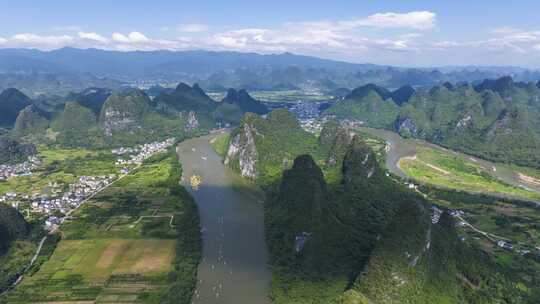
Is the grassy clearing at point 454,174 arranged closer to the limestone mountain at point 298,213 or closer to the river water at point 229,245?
the limestone mountain at point 298,213

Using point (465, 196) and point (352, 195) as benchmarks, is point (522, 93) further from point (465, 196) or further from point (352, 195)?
point (352, 195)

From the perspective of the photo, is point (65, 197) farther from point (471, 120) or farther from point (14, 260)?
point (471, 120)

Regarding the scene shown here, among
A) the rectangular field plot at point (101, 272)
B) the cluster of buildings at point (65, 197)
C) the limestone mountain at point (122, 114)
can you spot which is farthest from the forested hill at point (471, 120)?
the cluster of buildings at point (65, 197)

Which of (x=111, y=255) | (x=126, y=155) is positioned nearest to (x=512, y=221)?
(x=111, y=255)

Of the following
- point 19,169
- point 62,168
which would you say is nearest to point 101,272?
point 62,168

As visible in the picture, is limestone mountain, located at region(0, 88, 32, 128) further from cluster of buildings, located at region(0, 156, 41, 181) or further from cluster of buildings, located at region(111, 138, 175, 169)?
cluster of buildings, located at region(111, 138, 175, 169)
